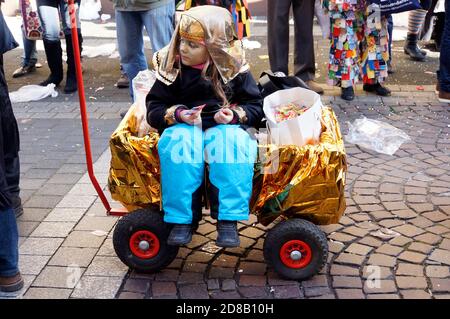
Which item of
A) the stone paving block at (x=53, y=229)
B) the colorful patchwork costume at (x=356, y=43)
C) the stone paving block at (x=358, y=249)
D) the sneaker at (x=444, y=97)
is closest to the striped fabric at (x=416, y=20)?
the colorful patchwork costume at (x=356, y=43)

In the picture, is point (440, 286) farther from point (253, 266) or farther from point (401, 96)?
point (401, 96)

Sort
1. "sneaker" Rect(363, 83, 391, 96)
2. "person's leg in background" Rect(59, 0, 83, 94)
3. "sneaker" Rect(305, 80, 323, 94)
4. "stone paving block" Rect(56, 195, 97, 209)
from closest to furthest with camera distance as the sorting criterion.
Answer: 1. "stone paving block" Rect(56, 195, 97, 209)
2. "sneaker" Rect(363, 83, 391, 96)
3. "sneaker" Rect(305, 80, 323, 94)
4. "person's leg in background" Rect(59, 0, 83, 94)

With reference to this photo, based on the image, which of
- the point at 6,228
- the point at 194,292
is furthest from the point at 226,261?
the point at 6,228

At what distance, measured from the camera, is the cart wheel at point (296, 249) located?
304cm

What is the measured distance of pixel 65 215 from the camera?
388 centimetres

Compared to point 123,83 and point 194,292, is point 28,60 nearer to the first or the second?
point 123,83

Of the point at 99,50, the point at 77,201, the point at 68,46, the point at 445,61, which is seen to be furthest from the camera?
the point at 99,50

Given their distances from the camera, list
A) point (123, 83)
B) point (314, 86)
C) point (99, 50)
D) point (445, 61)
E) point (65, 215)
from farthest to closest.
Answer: point (99, 50) < point (123, 83) < point (314, 86) < point (445, 61) < point (65, 215)

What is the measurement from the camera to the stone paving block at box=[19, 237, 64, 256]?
3443 millimetres

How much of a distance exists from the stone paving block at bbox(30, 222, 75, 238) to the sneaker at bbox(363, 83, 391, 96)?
145 inches

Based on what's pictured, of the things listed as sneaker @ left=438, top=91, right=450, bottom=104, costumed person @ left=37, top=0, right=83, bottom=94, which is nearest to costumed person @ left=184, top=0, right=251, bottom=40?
costumed person @ left=37, top=0, right=83, bottom=94

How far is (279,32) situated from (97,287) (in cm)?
386

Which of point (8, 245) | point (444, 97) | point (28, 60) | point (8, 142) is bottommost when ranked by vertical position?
point (444, 97)

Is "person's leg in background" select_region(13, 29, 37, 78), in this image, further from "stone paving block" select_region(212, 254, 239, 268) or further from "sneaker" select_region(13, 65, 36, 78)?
"stone paving block" select_region(212, 254, 239, 268)
